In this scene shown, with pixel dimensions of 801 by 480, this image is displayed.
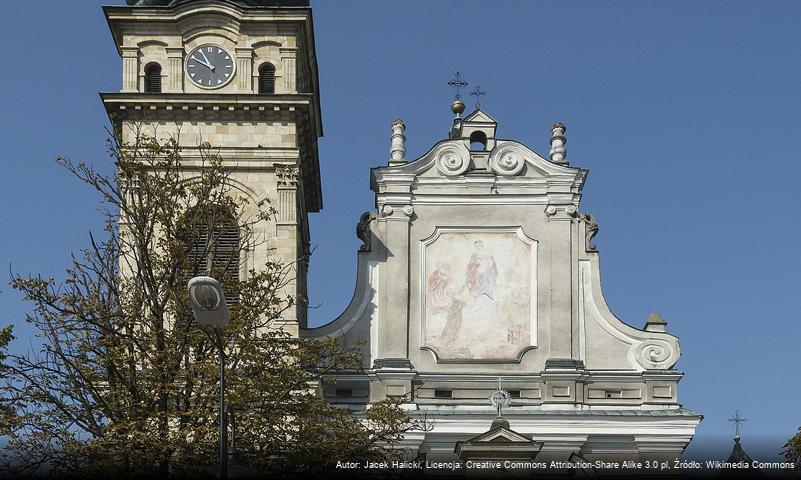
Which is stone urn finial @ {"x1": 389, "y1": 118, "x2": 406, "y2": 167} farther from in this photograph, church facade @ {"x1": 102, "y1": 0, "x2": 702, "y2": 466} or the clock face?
the clock face

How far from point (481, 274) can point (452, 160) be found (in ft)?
8.87

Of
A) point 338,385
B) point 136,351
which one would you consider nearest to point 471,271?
point 338,385

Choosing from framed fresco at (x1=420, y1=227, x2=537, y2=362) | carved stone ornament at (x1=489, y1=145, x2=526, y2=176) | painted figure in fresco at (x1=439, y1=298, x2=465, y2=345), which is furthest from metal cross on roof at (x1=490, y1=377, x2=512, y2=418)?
carved stone ornament at (x1=489, y1=145, x2=526, y2=176)

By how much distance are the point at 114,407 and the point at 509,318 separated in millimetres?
11629

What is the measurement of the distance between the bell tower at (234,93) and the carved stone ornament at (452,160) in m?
3.09

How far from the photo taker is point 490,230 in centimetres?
3644

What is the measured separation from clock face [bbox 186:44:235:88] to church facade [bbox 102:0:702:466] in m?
0.04

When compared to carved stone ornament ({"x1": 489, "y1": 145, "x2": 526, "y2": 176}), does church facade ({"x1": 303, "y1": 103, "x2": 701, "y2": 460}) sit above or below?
below

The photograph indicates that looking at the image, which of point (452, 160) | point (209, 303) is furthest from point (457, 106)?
point (209, 303)

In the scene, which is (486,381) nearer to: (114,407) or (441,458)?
(441,458)

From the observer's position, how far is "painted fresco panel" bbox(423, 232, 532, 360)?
1403 inches

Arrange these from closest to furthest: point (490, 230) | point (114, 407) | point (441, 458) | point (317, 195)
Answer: point (114, 407) → point (441, 458) → point (490, 230) → point (317, 195)

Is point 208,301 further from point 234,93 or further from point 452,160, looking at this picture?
point 452,160

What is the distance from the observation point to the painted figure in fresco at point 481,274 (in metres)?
36.1
